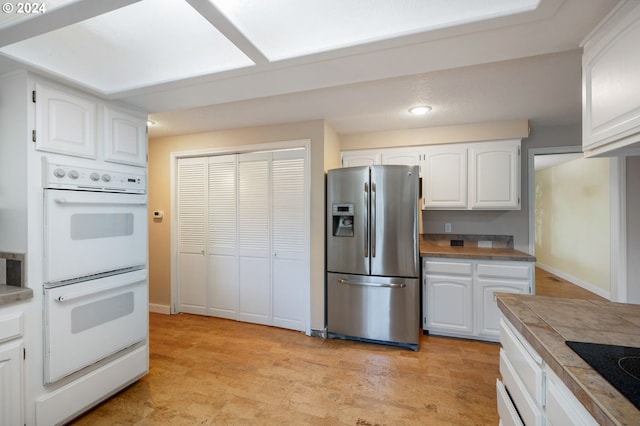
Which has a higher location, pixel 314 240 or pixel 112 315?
pixel 314 240

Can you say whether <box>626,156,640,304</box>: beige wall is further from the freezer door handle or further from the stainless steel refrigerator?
the freezer door handle

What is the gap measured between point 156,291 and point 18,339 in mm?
2226

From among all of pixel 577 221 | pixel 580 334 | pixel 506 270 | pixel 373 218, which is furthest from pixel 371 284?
pixel 577 221

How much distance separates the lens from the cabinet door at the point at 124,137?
6.33 ft

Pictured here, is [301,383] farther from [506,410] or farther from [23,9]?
[23,9]

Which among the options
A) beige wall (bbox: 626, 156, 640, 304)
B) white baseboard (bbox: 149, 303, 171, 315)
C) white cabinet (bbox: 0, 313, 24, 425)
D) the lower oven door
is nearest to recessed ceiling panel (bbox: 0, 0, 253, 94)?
the lower oven door

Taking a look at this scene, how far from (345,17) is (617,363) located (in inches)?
64.4

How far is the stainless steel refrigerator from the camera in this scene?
8.70ft

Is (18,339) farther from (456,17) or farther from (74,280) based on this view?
(456,17)

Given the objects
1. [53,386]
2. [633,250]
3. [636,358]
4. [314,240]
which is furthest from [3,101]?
[633,250]

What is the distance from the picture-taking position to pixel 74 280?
1.72 m

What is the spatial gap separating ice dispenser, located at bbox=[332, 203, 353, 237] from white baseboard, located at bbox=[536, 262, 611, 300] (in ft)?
13.4

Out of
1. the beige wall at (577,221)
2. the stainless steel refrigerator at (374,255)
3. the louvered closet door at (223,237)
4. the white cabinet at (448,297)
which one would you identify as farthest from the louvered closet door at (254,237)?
the beige wall at (577,221)

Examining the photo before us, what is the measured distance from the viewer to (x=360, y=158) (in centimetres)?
342
